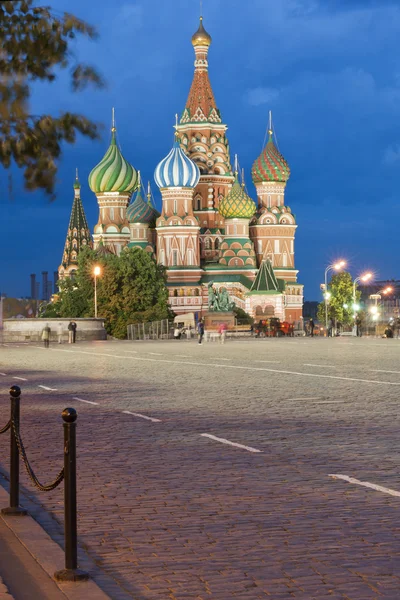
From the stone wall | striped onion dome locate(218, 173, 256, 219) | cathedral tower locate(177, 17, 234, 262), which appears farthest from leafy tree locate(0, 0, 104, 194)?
cathedral tower locate(177, 17, 234, 262)

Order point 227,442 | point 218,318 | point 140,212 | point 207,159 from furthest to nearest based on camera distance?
1. point 207,159
2. point 140,212
3. point 218,318
4. point 227,442

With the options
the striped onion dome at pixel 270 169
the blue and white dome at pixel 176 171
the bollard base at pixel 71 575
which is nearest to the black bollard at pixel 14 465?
the bollard base at pixel 71 575

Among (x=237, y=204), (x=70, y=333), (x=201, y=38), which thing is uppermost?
(x=201, y=38)

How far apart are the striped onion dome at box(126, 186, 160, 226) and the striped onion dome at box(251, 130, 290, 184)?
13.8m

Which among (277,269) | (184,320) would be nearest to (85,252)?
(184,320)

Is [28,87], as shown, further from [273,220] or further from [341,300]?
[341,300]

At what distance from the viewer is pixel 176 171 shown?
5074 inches

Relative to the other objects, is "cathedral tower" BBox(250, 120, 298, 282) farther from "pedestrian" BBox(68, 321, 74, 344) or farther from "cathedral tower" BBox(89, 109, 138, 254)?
"pedestrian" BBox(68, 321, 74, 344)

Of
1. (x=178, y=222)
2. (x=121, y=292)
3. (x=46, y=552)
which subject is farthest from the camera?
(x=178, y=222)

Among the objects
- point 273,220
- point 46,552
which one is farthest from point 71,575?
point 273,220

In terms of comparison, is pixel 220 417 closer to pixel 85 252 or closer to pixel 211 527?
pixel 211 527

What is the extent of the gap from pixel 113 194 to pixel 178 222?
48.1 feet

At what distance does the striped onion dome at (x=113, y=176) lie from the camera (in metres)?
139

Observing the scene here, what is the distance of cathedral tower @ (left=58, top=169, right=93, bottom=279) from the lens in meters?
169
